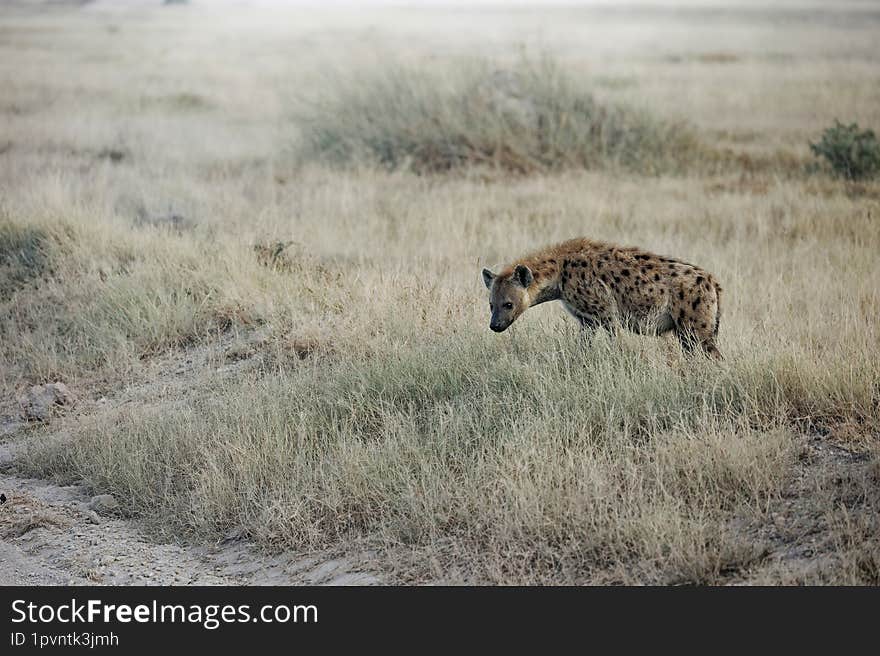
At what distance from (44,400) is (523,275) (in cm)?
373

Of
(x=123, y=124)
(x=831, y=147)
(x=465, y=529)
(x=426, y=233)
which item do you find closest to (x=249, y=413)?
(x=465, y=529)

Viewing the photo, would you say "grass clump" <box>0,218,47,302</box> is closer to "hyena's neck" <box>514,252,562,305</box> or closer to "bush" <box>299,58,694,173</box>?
"hyena's neck" <box>514,252,562,305</box>

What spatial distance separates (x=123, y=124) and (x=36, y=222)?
9.59 meters

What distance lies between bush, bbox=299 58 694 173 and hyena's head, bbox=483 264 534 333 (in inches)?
369

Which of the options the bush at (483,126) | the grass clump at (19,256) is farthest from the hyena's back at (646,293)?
the bush at (483,126)

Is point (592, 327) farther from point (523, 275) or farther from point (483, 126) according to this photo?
point (483, 126)

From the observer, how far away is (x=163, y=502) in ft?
19.7

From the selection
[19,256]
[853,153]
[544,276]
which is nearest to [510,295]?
[544,276]

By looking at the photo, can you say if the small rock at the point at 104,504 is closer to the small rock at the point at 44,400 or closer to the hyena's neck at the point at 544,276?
the small rock at the point at 44,400

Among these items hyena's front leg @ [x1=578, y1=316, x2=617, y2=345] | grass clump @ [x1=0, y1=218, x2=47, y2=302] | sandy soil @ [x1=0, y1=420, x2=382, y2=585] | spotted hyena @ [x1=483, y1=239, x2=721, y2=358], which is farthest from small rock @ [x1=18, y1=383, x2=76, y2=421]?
hyena's front leg @ [x1=578, y1=316, x2=617, y2=345]

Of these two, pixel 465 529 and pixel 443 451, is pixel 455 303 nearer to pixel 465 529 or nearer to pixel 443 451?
pixel 443 451

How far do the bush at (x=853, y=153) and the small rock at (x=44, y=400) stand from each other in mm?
11739

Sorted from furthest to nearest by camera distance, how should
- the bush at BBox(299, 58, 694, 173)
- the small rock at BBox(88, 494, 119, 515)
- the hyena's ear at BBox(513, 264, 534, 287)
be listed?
the bush at BBox(299, 58, 694, 173), the hyena's ear at BBox(513, 264, 534, 287), the small rock at BBox(88, 494, 119, 515)

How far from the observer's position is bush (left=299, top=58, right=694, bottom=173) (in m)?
16.5
